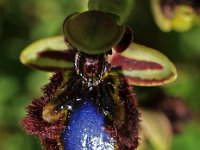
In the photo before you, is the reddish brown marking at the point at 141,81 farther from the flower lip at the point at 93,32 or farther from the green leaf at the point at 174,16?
the green leaf at the point at 174,16

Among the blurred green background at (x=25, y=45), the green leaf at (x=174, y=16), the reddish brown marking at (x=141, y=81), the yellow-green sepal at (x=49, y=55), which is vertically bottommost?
the blurred green background at (x=25, y=45)

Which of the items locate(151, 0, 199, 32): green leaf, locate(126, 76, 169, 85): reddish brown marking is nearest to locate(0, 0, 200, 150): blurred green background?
locate(151, 0, 199, 32): green leaf

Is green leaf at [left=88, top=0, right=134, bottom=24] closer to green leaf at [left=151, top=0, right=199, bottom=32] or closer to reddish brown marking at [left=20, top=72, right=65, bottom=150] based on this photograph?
reddish brown marking at [left=20, top=72, right=65, bottom=150]

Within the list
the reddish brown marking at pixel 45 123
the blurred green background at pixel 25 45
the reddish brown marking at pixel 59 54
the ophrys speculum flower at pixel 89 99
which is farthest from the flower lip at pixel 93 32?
the blurred green background at pixel 25 45

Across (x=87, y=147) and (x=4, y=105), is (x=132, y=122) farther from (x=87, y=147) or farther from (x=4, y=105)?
(x=4, y=105)

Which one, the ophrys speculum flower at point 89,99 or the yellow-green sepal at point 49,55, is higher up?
the ophrys speculum flower at point 89,99

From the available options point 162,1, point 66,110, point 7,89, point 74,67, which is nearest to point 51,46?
point 74,67
